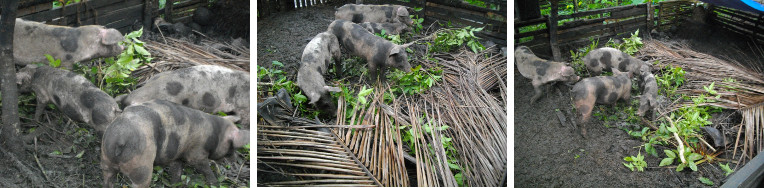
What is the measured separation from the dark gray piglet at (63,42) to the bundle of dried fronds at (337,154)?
842 mm

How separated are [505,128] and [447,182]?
0.41 metres

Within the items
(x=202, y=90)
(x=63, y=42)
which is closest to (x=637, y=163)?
(x=202, y=90)

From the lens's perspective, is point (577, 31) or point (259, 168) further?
point (577, 31)

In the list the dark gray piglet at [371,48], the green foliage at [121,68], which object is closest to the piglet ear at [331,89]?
the dark gray piglet at [371,48]

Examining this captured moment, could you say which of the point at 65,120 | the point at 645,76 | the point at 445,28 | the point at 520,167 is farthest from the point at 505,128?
the point at 65,120

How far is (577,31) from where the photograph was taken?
9.98 ft

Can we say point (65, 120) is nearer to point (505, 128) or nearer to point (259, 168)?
point (259, 168)

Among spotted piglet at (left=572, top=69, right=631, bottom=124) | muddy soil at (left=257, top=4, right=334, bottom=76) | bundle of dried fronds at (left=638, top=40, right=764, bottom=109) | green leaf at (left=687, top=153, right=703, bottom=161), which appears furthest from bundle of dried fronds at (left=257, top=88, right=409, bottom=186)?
bundle of dried fronds at (left=638, top=40, right=764, bottom=109)

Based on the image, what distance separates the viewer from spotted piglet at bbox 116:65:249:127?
2.68 m

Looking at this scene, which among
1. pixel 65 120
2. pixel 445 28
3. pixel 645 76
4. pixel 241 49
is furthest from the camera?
pixel 645 76

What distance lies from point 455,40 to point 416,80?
0.30 m

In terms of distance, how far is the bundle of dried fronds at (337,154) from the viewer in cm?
257

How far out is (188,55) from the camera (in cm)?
288

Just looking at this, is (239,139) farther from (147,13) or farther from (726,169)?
(726,169)
